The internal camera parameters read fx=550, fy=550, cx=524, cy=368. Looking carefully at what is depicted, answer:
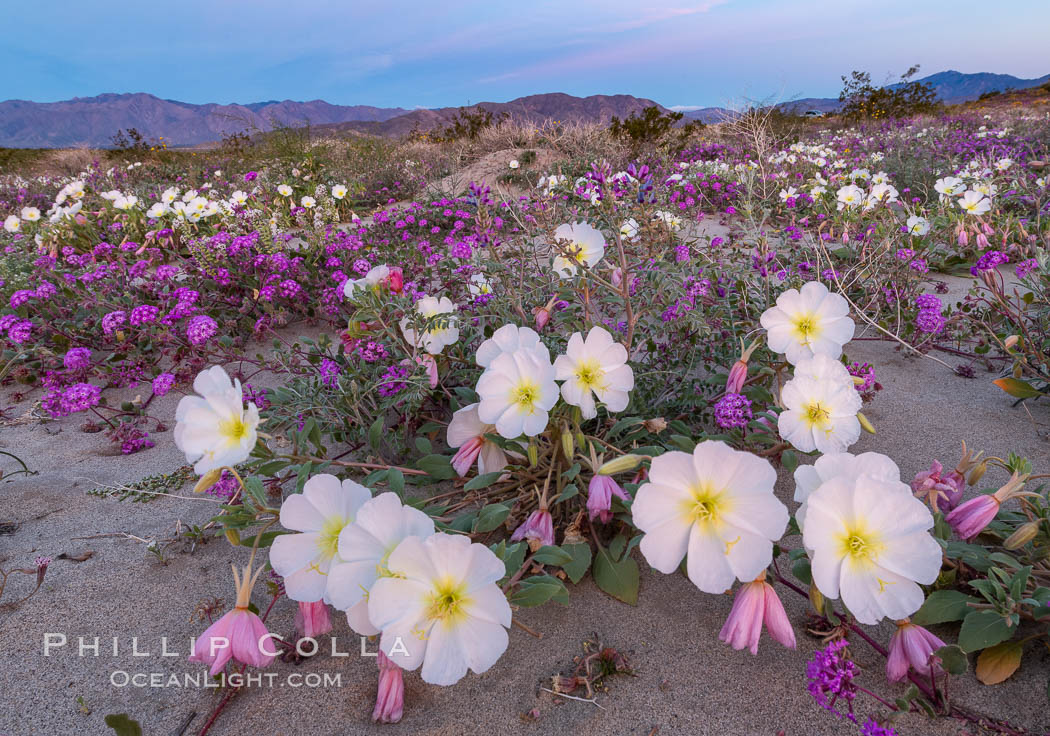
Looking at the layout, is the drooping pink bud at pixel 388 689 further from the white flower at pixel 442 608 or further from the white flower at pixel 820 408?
the white flower at pixel 820 408

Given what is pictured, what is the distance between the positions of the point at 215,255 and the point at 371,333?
8.32 feet

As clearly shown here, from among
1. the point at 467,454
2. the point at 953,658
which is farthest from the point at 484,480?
the point at 953,658

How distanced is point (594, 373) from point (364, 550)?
70 cm

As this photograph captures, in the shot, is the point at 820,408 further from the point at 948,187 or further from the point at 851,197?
the point at 948,187

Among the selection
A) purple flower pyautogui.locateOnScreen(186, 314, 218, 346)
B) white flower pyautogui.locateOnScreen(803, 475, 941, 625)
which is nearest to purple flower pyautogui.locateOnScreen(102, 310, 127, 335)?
purple flower pyautogui.locateOnScreen(186, 314, 218, 346)

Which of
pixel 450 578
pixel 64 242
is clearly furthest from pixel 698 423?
pixel 64 242

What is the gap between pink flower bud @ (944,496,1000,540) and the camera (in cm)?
118

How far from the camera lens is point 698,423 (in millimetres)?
2146

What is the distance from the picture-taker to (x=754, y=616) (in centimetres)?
105

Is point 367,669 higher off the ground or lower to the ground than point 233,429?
lower

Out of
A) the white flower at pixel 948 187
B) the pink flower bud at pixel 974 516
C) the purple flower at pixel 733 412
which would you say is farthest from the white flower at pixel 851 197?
the pink flower bud at pixel 974 516

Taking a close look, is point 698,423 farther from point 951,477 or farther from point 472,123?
point 472,123

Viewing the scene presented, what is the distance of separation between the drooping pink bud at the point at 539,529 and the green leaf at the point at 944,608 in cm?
85

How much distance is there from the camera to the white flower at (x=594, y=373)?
54.1 inches
